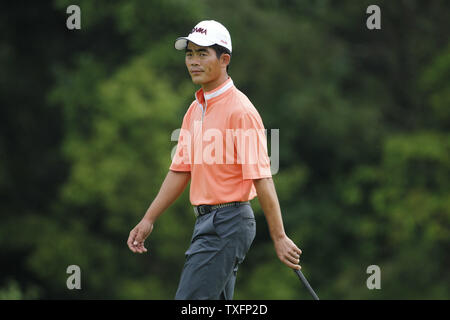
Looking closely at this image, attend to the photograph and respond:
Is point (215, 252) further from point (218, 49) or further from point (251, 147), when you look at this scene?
point (218, 49)

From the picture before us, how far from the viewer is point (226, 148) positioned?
13.0ft

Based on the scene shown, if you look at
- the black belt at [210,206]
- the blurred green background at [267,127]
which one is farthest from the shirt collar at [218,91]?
the blurred green background at [267,127]

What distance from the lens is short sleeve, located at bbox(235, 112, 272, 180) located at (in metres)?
3.90

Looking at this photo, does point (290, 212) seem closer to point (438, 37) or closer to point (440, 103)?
point (440, 103)

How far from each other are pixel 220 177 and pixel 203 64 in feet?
1.90

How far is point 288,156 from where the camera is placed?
18.8 m

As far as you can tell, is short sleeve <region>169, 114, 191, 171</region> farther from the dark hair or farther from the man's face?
the dark hair

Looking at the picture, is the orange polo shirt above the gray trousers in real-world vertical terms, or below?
above

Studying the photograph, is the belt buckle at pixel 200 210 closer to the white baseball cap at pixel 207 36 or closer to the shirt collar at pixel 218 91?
the shirt collar at pixel 218 91

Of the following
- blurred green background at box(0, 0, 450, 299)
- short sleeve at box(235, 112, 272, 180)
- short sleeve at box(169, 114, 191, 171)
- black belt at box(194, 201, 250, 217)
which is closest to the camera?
short sleeve at box(235, 112, 272, 180)

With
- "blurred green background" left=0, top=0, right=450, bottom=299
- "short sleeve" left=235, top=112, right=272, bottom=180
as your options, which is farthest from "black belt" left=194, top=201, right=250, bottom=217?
"blurred green background" left=0, top=0, right=450, bottom=299

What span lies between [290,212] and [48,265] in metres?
5.57

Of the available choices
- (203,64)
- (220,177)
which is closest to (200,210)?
(220,177)
